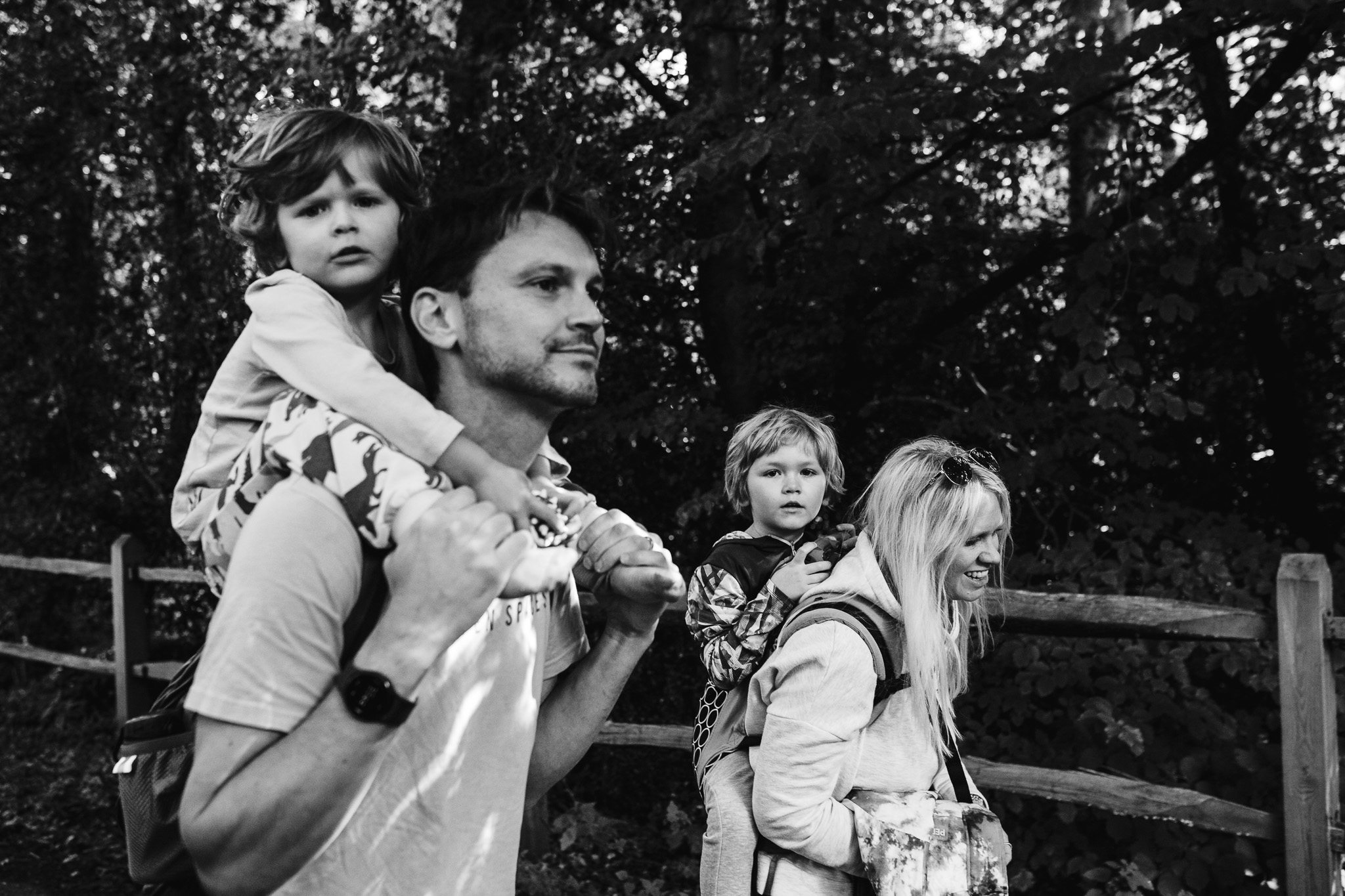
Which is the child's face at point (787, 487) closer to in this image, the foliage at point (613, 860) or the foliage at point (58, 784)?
the foliage at point (613, 860)

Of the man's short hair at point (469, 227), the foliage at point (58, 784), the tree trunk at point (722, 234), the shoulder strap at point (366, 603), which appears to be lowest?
the foliage at point (58, 784)

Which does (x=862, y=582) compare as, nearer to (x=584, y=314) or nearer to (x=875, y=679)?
(x=875, y=679)

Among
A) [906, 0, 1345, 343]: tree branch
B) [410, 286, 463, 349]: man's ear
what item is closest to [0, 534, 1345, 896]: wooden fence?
[906, 0, 1345, 343]: tree branch

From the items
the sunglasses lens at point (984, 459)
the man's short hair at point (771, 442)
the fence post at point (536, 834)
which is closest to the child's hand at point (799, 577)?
the sunglasses lens at point (984, 459)

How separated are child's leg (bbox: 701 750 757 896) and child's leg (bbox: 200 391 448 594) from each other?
4.12 ft

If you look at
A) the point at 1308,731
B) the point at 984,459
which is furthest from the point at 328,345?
the point at 1308,731

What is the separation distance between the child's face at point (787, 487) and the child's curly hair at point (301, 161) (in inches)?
63.7

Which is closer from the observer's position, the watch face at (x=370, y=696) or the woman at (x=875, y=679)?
the watch face at (x=370, y=696)

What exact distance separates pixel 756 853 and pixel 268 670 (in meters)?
1.41

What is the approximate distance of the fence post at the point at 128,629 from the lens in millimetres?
6383

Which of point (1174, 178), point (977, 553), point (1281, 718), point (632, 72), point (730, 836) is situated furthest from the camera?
point (632, 72)

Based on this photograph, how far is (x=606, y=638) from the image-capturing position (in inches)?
64.0

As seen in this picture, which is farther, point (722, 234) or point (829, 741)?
point (722, 234)

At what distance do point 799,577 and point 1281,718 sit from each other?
80.0 inches
